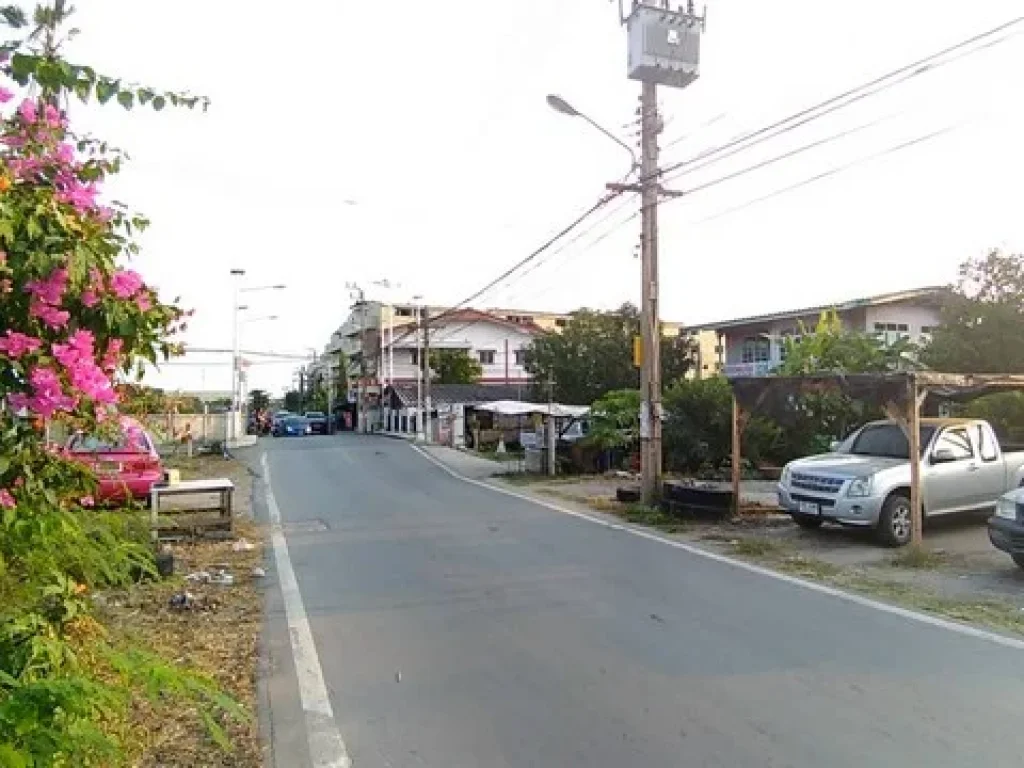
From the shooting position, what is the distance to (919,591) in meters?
8.96

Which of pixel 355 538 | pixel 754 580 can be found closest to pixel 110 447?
pixel 754 580

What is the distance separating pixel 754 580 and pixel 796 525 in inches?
187

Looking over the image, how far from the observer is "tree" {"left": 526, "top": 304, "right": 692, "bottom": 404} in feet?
141

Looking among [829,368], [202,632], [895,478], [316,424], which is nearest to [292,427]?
[316,424]

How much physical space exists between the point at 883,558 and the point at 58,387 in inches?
410

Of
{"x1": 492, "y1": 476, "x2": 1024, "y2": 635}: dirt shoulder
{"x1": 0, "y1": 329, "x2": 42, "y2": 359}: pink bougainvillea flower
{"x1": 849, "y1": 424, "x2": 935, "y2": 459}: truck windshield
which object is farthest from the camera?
{"x1": 849, "y1": 424, "x2": 935, "y2": 459}: truck windshield

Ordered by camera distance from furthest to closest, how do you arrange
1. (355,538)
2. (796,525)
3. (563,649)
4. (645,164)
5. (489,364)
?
(489,364) < (645,164) < (796,525) < (355,538) < (563,649)

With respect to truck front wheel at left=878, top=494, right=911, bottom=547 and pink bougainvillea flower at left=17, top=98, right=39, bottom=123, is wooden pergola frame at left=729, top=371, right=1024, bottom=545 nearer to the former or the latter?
truck front wheel at left=878, top=494, right=911, bottom=547

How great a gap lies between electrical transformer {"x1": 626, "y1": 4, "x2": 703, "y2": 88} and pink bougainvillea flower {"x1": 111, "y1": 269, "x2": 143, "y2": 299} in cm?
1420

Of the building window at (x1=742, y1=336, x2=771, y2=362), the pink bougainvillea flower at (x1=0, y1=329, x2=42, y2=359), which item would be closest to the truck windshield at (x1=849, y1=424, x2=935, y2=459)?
the pink bougainvillea flower at (x1=0, y1=329, x2=42, y2=359)

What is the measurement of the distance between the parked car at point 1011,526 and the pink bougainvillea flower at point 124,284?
9395mm

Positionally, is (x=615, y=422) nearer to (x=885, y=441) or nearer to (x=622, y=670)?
(x=885, y=441)

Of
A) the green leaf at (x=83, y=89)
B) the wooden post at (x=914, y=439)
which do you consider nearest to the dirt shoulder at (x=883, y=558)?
the wooden post at (x=914, y=439)

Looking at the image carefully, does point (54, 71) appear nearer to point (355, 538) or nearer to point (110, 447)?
point (110, 447)
